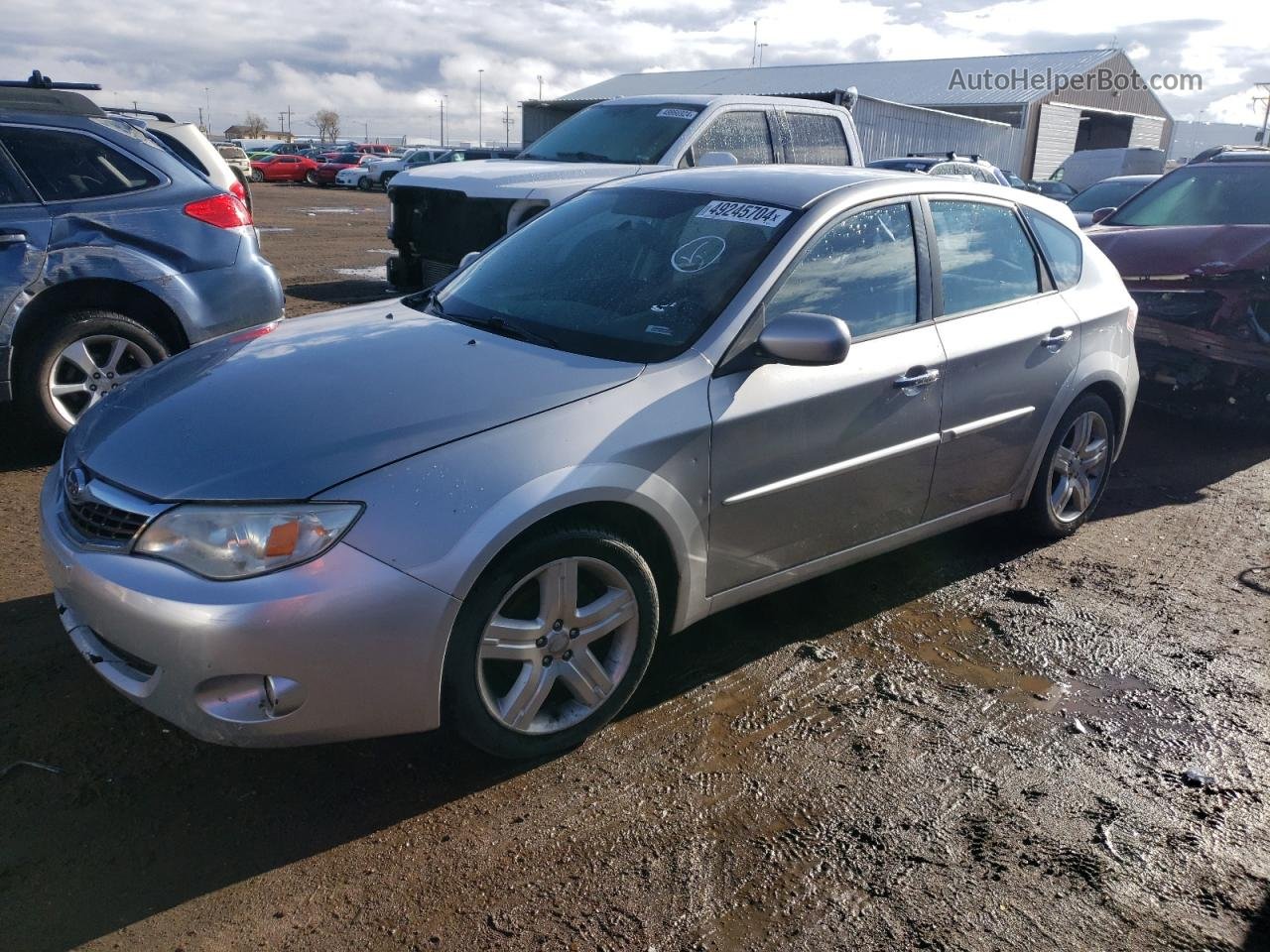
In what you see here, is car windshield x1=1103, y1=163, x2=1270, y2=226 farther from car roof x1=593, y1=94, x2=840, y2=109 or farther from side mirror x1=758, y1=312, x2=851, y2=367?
side mirror x1=758, y1=312, x2=851, y2=367

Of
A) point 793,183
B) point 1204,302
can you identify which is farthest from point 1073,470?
point 1204,302

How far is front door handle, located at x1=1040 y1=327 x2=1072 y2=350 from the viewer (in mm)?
4469

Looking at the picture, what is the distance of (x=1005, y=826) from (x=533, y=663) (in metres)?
1.41

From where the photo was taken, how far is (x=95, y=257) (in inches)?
207

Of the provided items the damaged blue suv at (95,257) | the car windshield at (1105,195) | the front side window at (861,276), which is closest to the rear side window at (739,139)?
the damaged blue suv at (95,257)

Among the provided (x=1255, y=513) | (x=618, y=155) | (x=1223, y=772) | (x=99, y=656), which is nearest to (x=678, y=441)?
(x=99, y=656)

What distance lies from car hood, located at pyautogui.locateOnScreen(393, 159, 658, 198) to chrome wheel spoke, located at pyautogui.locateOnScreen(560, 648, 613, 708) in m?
5.18

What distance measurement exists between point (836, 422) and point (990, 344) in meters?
1.01

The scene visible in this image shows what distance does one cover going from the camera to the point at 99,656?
2.83 metres

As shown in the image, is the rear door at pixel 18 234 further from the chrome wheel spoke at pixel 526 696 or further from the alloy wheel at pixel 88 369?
the chrome wheel spoke at pixel 526 696

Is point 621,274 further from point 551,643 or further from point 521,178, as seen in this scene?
point 521,178

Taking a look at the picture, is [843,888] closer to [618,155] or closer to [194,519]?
[194,519]

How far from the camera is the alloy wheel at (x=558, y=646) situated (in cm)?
291

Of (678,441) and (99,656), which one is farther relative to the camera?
(678,441)
